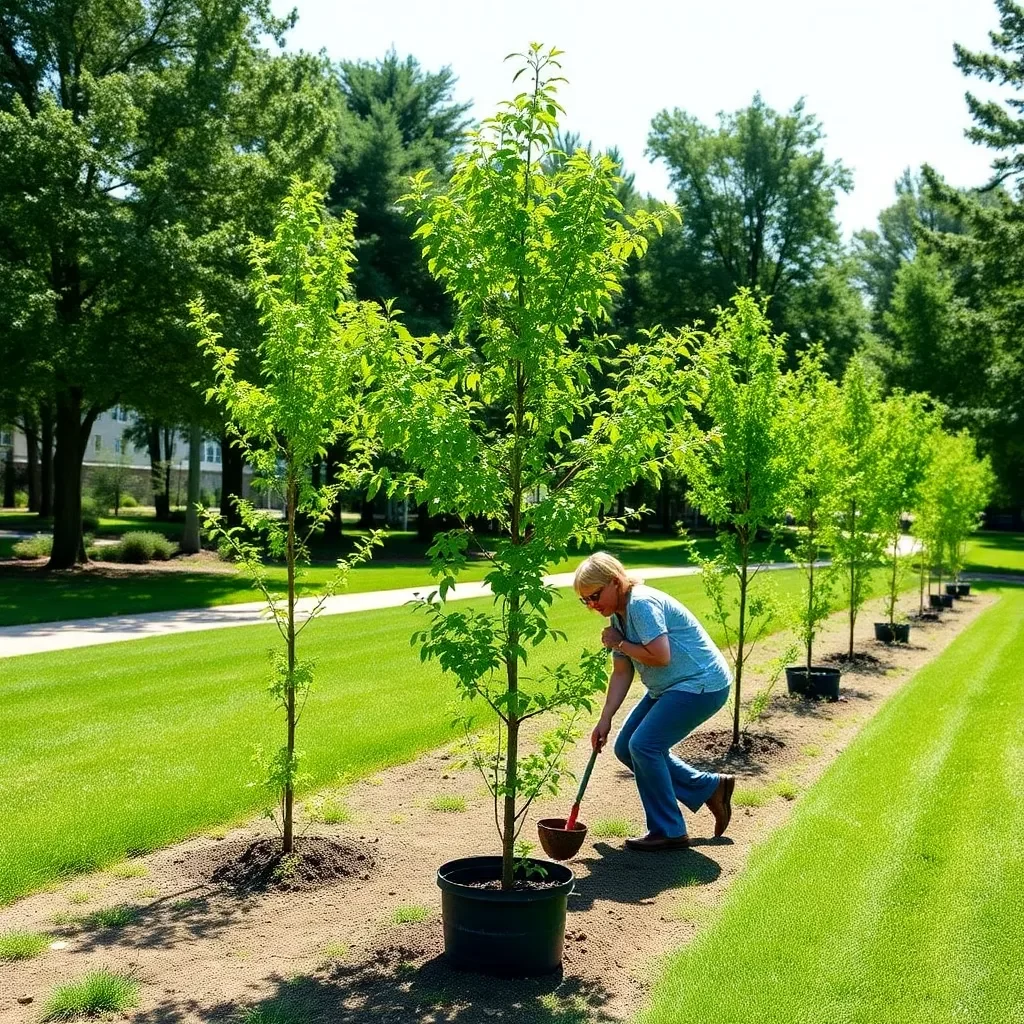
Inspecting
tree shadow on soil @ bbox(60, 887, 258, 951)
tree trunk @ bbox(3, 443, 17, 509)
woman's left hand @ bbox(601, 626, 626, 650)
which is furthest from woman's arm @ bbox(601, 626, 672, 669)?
tree trunk @ bbox(3, 443, 17, 509)

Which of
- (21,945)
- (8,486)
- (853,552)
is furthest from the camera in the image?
(8,486)

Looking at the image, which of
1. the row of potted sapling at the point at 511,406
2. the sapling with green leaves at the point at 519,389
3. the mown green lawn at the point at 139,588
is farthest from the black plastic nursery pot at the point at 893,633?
the sapling with green leaves at the point at 519,389

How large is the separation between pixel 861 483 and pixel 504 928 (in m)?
8.96

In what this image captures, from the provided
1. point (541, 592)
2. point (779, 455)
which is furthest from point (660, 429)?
point (779, 455)

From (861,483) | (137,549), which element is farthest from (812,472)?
(137,549)

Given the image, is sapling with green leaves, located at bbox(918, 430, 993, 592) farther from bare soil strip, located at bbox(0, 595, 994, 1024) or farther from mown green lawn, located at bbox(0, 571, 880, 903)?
bare soil strip, located at bbox(0, 595, 994, 1024)

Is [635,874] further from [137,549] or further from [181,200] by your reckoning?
[137,549]

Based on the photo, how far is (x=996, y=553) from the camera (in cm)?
4191

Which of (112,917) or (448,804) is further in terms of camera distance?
(448,804)

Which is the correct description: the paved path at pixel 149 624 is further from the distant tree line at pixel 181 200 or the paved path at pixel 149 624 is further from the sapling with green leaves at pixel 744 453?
the distant tree line at pixel 181 200

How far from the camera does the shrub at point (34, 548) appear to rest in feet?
81.5

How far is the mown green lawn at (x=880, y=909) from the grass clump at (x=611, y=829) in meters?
0.88

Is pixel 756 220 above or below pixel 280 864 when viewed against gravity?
above

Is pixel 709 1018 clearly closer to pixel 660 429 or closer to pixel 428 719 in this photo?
pixel 660 429
